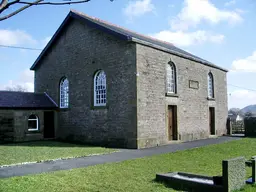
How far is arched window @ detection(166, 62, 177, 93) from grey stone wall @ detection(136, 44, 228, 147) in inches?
12.8

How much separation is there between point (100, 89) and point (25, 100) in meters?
6.43

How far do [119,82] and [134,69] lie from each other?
4.38 ft

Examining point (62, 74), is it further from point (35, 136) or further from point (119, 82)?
point (119, 82)

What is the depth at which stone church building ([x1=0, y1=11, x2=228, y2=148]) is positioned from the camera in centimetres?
1555

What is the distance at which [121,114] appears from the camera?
15758 mm

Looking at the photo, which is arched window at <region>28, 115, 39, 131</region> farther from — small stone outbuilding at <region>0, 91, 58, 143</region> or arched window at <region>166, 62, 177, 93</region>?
arched window at <region>166, 62, 177, 93</region>

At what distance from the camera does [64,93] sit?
21188mm

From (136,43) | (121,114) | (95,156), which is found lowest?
(95,156)

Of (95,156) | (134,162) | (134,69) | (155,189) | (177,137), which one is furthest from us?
(177,137)

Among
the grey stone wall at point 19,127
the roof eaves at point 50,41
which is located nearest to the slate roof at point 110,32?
the roof eaves at point 50,41

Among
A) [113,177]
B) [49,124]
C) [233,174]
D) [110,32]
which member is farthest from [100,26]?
[233,174]

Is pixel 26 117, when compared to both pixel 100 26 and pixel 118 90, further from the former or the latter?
pixel 100 26

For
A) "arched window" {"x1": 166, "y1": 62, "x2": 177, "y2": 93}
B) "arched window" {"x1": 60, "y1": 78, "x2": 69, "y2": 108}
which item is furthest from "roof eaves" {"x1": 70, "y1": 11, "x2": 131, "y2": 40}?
"arched window" {"x1": 60, "y1": 78, "x2": 69, "y2": 108}

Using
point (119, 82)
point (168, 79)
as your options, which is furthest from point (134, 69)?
point (168, 79)
